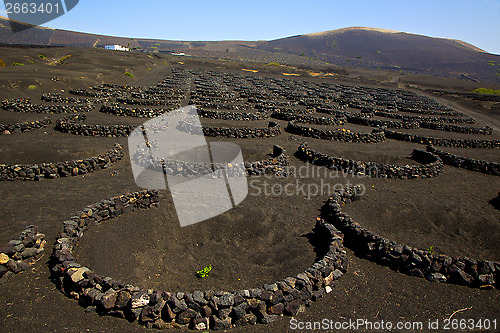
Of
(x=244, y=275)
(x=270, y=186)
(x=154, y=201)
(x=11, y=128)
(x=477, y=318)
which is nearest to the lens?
(x=477, y=318)

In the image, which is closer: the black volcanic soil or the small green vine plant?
the black volcanic soil

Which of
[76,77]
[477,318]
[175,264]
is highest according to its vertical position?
[76,77]

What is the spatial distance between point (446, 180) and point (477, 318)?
531 inches

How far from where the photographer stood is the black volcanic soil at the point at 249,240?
7.71 m

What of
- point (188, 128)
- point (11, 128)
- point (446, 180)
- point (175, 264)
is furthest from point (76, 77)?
point (446, 180)

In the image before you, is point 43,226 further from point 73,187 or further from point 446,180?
point 446,180

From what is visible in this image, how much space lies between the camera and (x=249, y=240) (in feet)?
38.6

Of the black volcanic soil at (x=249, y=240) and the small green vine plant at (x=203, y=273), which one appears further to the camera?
the small green vine plant at (x=203, y=273)

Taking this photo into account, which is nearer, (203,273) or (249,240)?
(203,273)

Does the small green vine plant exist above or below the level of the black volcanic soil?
below

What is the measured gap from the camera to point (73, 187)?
14.3 meters

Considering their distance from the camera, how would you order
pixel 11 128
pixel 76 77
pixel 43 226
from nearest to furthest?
1. pixel 43 226
2. pixel 11 128
3. pixel 76 77

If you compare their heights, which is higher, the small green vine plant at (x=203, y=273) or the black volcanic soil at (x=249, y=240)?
the black volcanic soil at (x=249, y=240)

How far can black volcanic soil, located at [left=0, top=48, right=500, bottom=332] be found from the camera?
7.71 m
